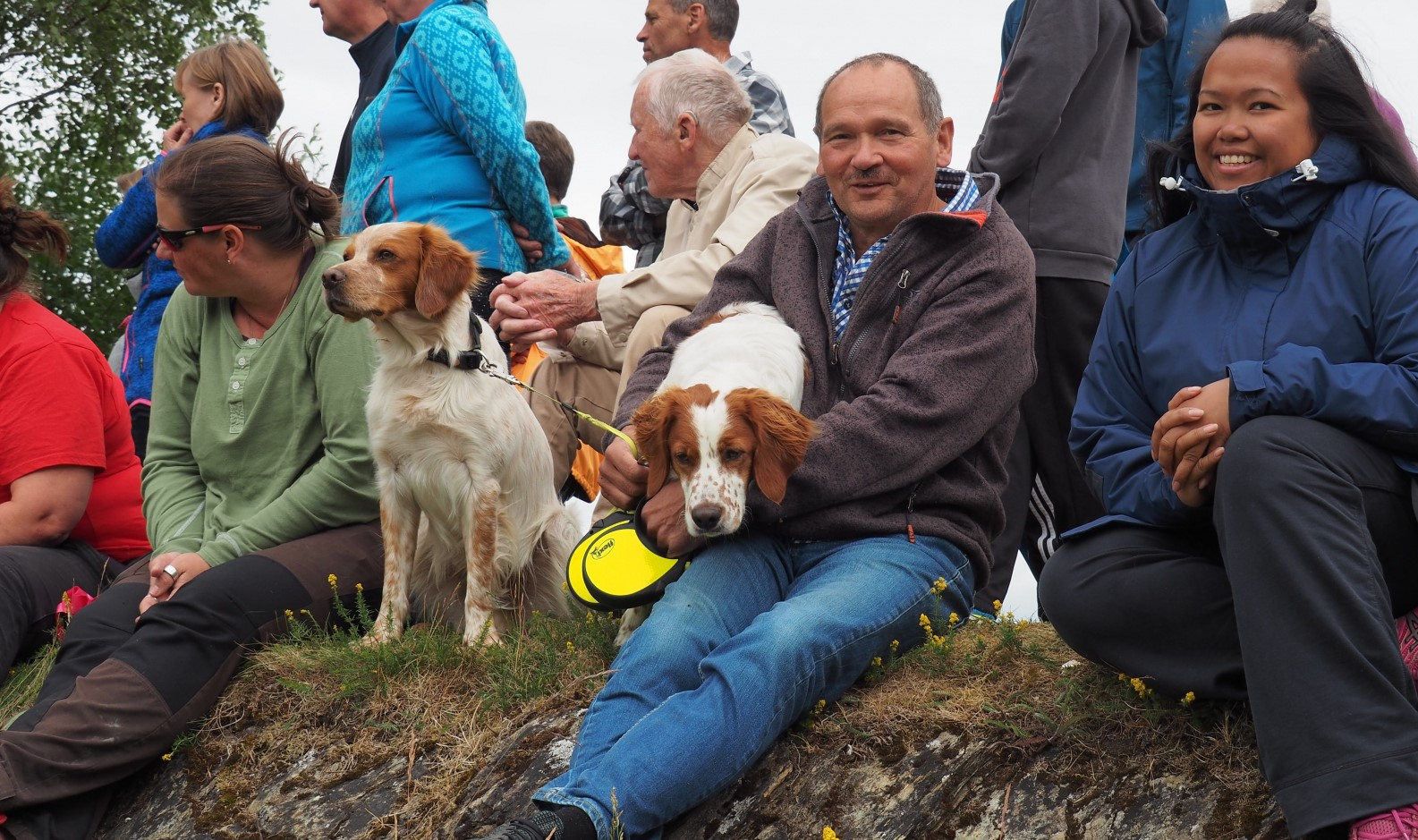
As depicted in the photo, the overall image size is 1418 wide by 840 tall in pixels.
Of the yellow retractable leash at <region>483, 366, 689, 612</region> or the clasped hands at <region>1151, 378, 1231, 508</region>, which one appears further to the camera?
the yellow retractable leash at <region>483, 366, 689, 612</region>

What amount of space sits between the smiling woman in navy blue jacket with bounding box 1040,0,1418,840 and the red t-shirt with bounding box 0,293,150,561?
Answer: 3.70m

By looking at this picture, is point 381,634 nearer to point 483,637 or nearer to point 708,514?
point 483,637

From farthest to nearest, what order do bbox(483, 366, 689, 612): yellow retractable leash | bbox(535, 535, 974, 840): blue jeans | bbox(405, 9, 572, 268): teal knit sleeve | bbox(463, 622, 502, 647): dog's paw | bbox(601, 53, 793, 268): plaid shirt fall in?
bbox(601, 53, 793, 268): plaid shirt < bbox(405, 9, 572, 268): teal knit sleeve < bbox(463, 622, 502, 647): dog's paw < bbox(483, 366, 689, 612): yellow retractable leash < bbox(535, 535, 974, 840): blue jeans

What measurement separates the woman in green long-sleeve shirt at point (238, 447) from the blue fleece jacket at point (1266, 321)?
8.70 feet

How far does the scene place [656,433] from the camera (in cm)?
394

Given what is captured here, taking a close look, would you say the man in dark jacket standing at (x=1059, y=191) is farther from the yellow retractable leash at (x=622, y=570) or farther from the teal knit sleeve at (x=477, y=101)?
the teal knit sleeve at (x=477, y=101)

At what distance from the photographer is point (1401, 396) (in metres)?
3.02

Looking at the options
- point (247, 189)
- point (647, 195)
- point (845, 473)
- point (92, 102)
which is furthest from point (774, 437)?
point (92, 102)

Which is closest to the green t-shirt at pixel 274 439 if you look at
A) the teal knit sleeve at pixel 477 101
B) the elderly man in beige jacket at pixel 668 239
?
the elderly man in beige jacket at pixel 668 239

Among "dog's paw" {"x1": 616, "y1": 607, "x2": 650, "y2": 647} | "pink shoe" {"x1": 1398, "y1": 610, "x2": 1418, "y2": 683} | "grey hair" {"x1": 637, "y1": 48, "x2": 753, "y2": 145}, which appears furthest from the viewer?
"grey hair" {"x1": 637, "y1": 48, "x2": 753, "y2": 145}

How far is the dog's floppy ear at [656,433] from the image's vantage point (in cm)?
392

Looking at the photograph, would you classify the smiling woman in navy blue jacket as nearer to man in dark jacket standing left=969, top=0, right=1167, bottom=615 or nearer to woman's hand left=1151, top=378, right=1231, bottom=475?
woman's hand left=1151, top=378, right=1231, bottom=475

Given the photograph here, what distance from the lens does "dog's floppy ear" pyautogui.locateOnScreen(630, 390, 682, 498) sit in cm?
392

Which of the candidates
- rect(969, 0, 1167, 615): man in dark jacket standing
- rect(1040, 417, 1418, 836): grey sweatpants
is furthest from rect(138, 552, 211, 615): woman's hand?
rect(1040, 417, 1418, 836): grey sweatpants
